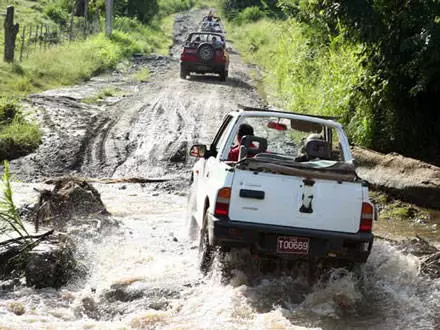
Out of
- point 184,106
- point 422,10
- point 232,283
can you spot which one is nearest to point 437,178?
point 422,10

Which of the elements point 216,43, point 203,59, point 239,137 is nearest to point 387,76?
point 239,137

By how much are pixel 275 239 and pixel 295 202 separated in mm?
373

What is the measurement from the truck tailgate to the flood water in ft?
2.21

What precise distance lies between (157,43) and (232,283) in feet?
124

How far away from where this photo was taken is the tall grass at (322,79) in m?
13.9

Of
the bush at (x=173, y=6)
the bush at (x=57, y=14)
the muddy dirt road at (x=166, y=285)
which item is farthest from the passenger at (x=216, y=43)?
the bush at (x=173, y=6)

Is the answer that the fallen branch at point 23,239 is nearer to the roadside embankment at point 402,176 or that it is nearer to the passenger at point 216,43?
the roadside embankment at point 402,176

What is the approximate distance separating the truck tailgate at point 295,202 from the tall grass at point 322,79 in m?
6.94

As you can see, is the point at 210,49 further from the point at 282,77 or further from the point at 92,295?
the point at 92,295

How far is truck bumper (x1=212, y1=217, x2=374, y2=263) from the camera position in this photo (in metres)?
6.57

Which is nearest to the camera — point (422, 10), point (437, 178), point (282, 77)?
point (437, 178)

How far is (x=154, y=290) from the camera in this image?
698 centimetres

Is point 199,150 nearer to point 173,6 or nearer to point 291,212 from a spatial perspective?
point 291,212

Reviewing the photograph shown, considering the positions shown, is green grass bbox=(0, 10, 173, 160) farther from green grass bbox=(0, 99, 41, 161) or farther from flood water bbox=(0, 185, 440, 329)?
flood water bbox=(0, 185, 440, 329)
